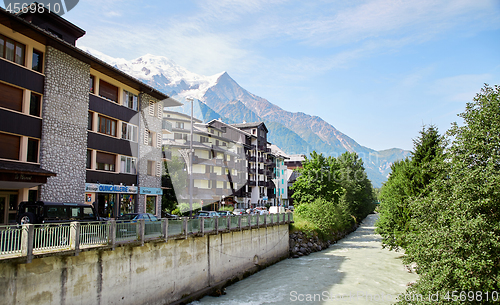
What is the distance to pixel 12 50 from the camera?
2312 cm

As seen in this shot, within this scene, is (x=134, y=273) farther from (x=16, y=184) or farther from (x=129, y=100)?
(x=129, y=100)

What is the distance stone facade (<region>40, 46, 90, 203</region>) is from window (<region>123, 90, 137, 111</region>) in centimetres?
550

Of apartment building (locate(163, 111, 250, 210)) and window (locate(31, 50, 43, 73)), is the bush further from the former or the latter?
window (locate(31, 50, 43, 73))

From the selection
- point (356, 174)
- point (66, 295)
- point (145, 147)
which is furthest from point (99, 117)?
point (356, 174)

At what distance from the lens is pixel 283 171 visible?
101375 millimetres

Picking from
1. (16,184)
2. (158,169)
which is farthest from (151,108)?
(16,184)

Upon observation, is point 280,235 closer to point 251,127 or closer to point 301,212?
point 301,212

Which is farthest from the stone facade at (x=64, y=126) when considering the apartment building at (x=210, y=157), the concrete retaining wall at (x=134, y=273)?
the apartment building at (x=210, y=157)

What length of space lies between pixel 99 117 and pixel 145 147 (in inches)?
273

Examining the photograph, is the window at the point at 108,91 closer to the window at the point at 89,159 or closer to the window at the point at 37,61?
the window at the point at 89,159

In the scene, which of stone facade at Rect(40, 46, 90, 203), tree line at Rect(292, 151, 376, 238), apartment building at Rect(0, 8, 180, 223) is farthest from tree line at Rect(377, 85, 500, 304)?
tree line at Rect(292, 151, 376, 238)

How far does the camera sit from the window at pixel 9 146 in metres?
22.8

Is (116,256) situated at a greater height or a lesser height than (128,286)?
greater

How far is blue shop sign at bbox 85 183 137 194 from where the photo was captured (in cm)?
2983
